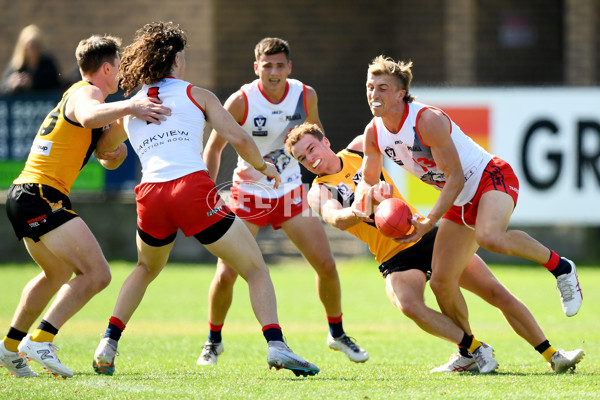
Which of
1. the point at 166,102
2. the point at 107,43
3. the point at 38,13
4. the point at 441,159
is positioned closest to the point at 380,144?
Result: the point at 441,159

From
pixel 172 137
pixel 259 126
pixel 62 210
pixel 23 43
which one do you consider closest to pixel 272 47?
pixel 259 126

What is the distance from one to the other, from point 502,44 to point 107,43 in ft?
46.5

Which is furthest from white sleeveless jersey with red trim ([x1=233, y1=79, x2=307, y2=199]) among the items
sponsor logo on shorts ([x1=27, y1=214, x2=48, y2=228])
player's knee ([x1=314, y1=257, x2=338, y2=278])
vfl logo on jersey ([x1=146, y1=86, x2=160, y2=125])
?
sponsor logo on shorts ([x1=27, y1=214, x2=48, y2=228])

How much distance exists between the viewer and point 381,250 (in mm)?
6680

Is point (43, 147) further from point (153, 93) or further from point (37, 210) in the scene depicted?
point (153, 93)

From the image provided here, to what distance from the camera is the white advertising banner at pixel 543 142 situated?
13.9 metres

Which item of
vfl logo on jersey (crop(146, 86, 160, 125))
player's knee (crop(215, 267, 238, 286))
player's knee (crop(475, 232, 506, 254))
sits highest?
vfl logo on jersey (crop(146, 86, 160, 125))

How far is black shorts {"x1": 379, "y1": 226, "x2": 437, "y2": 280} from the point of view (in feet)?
21.6

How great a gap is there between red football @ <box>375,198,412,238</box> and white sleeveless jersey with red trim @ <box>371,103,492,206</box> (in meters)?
0.41

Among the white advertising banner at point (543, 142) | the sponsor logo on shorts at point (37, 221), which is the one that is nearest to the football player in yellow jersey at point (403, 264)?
the sponsor logo on shorts at point (37, 221)

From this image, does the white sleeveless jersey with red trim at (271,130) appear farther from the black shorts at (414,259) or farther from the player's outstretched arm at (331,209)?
the black shorts at (414,259)

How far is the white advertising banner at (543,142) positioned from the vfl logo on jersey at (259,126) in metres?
6.38

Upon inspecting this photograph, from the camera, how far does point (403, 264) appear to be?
21.6ft

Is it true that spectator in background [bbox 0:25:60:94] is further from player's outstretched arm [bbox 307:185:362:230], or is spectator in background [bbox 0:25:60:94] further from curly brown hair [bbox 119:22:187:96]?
player's outstretched arm [bbox 307:185:362:230]
